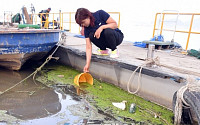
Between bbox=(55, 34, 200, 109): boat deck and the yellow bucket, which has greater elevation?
bbox=(55, 34, 200, 109): boat deck

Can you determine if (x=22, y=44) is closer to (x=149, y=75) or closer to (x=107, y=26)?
(x=107, y=26)

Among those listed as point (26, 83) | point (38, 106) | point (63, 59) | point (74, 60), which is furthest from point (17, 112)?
point (63, 59)

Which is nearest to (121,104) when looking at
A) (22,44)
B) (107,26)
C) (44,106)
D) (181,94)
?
(181,94)

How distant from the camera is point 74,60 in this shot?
16.6 ft

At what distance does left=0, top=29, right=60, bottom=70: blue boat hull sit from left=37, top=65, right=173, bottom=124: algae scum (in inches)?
24.5

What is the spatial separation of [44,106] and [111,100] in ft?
3.76

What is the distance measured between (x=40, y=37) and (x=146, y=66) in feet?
9.04

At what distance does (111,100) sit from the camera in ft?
10.8

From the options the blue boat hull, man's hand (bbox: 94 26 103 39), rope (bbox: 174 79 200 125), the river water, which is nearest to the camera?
rope (bbox: 174 79 200 125)

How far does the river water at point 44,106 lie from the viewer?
2635 mm

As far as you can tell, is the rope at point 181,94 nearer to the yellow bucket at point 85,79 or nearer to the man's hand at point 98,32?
the man's hand at point 98,32

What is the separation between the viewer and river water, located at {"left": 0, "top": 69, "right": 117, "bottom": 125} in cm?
263

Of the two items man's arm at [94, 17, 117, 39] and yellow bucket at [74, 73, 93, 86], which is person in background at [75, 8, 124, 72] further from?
yellow bucket at [74, 73, 93, 86]

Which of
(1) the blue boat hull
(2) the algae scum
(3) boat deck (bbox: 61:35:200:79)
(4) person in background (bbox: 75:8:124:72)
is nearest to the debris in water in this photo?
(2) the algae scum
